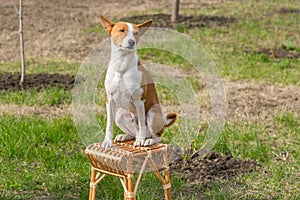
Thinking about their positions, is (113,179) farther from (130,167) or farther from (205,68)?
(205,68)

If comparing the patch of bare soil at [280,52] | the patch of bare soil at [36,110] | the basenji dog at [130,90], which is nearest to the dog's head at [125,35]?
the basenji dog at [130,90]

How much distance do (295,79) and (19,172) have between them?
4.90 m

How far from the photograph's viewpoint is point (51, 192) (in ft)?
15.2

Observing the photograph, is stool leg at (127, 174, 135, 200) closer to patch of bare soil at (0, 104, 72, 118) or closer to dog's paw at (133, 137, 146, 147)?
dog's paw at (133, 137, 146, 147)

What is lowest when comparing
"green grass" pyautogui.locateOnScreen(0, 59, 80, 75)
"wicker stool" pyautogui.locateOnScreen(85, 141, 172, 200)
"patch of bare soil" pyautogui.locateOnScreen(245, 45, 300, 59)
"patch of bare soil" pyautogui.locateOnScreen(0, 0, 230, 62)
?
"wicker stool" pyautogui.locateOnScreen(85, 141, 172, 200)

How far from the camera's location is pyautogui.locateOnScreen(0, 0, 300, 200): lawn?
467cm

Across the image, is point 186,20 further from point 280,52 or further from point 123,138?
point 123,138

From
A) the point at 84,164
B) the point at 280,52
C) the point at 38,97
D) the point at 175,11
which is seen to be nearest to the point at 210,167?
the point at 84,164

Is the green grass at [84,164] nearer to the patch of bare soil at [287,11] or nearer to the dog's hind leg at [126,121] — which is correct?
the dog's hind leg at [126,121]

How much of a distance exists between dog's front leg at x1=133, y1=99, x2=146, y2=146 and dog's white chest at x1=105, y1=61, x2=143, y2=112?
0.06m

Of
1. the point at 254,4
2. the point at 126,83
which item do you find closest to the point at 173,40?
the point at 254,4

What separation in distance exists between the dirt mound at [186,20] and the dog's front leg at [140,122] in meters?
8.12

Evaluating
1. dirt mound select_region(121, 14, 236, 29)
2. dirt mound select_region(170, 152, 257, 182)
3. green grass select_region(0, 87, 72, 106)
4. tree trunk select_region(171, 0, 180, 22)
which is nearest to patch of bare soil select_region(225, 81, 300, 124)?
dirt mound select_region(170, 152, 257, 182)

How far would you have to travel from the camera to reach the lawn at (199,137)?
4672mm
